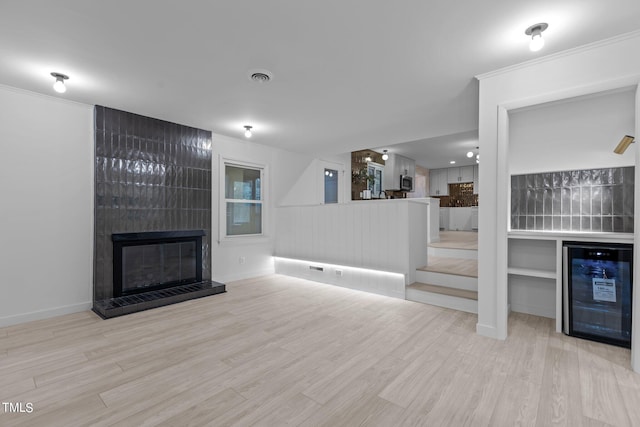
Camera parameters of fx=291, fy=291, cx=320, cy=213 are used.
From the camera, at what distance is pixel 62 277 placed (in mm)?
3416

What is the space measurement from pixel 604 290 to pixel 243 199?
4.93 metres

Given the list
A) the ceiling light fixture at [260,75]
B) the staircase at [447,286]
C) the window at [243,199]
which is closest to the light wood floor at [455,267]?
the staircase at [447,286]

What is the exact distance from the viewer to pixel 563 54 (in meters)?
2.44

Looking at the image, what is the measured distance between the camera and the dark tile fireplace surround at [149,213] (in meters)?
3.65

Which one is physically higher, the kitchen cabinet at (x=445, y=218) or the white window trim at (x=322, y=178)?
the white window trim at (x=322, y=178)

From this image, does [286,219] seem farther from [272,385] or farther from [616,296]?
[616,296]

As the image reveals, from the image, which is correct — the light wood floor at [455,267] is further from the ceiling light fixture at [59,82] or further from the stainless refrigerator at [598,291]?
the ceiling light fixture at [59,82]

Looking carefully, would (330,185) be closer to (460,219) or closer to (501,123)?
(501,123)

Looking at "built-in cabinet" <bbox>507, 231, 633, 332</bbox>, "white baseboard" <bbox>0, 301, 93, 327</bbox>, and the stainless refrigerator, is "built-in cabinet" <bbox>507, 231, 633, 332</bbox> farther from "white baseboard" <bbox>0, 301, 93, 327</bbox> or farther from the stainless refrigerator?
"white baseboard" <bbox>0, 301, 93, 327</bbox>

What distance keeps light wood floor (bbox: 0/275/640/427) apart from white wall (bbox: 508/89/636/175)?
5.62 ft

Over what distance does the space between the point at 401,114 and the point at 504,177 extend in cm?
174

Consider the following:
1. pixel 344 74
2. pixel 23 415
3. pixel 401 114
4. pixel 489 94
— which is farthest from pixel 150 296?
pixel 489 94

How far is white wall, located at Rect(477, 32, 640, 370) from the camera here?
2.40 metres

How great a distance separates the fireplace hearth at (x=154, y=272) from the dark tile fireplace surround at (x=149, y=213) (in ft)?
0.03
